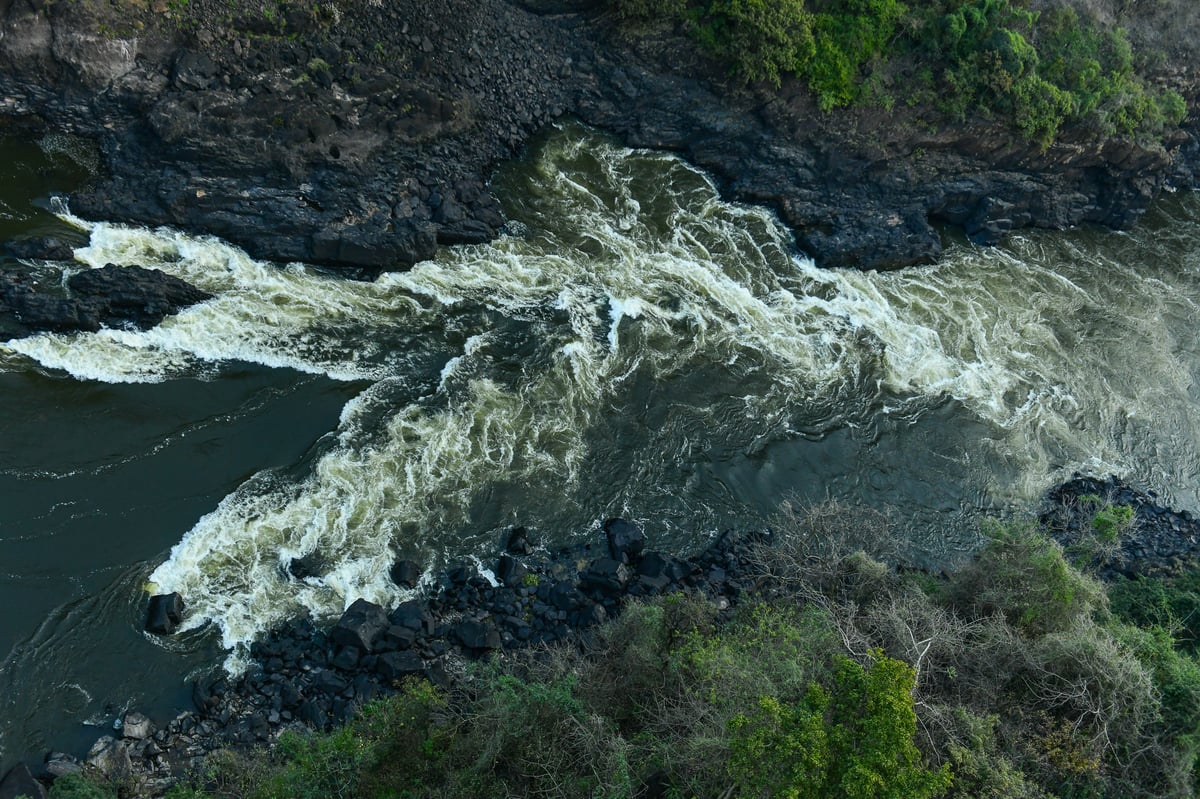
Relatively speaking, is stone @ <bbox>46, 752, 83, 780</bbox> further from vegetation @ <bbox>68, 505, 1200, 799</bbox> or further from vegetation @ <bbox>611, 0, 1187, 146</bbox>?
vegetation @ <bbox>611, 0, 1187, 146</bbox>

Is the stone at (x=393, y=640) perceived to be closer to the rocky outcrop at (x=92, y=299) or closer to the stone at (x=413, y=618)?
the stone at (x=413, y=618)

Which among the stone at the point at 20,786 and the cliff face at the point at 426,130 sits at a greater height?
the cliff face at the point at 426,130

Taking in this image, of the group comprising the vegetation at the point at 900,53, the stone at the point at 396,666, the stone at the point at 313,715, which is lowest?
the stone at the point at 313,715

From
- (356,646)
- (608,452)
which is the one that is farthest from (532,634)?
(608,452)

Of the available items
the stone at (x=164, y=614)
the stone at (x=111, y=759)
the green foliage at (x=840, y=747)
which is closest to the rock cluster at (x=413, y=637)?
the stone at (x=111, y=759)

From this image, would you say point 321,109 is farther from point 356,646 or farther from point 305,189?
point 356,646

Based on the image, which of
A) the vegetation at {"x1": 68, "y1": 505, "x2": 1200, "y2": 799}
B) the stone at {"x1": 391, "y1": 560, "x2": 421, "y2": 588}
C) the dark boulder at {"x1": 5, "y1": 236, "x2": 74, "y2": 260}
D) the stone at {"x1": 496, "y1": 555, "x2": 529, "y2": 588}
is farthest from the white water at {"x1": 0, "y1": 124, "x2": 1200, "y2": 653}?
the vegetation at {"x1": 68, "y1": 505, "x2": 1200, "y2": 799}

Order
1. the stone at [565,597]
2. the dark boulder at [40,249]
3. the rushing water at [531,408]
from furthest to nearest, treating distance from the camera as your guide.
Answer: the dark boulder at [40,249]
the stone at [565,597]
the rushing water at [531,408]
